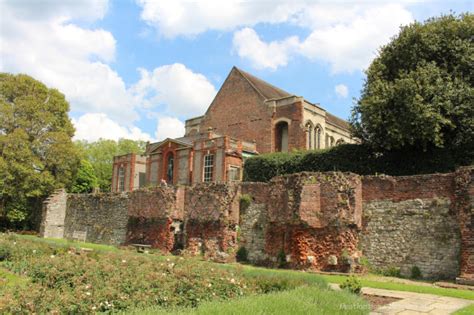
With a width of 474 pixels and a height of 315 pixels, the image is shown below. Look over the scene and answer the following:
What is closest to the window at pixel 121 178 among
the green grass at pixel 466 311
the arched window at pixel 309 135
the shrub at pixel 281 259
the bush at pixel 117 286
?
the arched window at pixel 309 135

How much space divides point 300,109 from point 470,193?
891 inches

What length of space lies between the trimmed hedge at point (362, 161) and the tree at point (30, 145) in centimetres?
1595

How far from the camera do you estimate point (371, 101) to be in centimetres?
2302

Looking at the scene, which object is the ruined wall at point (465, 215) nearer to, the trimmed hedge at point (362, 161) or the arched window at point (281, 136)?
the trimmed hedge at point (362, 161)

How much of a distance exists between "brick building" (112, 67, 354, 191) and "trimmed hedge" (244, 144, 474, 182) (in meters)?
4.29

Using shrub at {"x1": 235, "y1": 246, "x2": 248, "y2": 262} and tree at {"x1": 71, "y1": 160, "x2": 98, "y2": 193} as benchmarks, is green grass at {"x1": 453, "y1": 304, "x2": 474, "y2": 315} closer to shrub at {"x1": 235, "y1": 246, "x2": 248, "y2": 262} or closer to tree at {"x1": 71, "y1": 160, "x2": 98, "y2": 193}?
shrub at {"x1": 235, "y1": 246, "x2": 248, "y2": 262}

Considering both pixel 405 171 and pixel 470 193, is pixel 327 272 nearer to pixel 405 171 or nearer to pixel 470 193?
pixel 470 193

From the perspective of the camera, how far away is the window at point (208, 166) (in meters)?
33.9

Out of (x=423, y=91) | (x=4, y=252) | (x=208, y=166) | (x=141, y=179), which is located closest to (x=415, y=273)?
(x=423, y=91)

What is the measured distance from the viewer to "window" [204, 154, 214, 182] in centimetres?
3391

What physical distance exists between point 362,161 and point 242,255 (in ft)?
29.5

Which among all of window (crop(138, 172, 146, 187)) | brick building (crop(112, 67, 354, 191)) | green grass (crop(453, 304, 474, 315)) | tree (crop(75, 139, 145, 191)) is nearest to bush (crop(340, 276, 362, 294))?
green grass (crop(453, 304, 474, 315))

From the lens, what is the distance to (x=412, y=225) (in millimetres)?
17062

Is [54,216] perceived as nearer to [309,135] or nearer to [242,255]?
[242,255]
